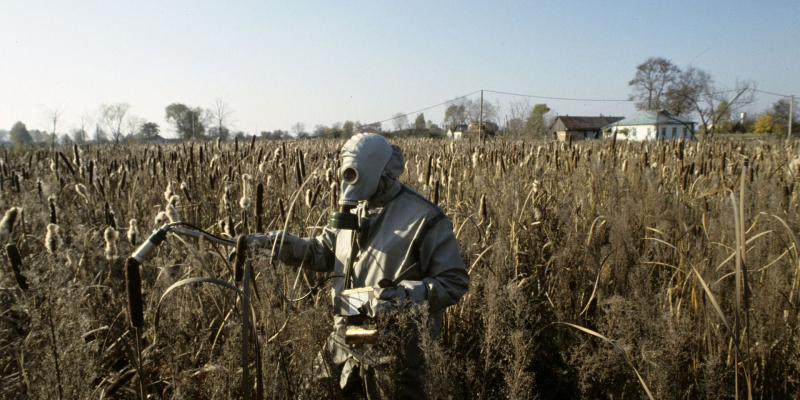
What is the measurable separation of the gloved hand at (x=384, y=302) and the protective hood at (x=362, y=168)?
0.40 m

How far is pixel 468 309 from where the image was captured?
243cm

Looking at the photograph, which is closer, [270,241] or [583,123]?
[270,241]

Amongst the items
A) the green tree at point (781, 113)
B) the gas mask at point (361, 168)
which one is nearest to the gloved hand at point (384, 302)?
the gas mask at point (361, 168)

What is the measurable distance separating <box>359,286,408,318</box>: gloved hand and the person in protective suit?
0.06 m

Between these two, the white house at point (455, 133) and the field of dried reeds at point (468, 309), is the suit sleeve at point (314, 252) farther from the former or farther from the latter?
the white house at point (455, 133)

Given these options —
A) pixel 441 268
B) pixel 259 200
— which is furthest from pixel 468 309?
pixel 259 200

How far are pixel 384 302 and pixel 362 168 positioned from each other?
53cm

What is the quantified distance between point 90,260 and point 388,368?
78.5 inches

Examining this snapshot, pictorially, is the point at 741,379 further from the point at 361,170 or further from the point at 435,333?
the point at 361,170

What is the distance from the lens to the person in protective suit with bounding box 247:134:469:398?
1647 millimetres

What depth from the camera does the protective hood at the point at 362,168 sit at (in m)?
1.65

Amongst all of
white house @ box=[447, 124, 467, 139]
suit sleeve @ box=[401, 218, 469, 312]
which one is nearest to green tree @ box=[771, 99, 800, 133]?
white house @ box=[447, 124, 467, 139]

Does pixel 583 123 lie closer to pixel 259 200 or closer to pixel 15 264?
pixel 259 200

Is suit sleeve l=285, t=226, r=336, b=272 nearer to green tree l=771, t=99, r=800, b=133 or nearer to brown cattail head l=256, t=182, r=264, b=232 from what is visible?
brown cattail head l=256, t=182, r=264, b=232
